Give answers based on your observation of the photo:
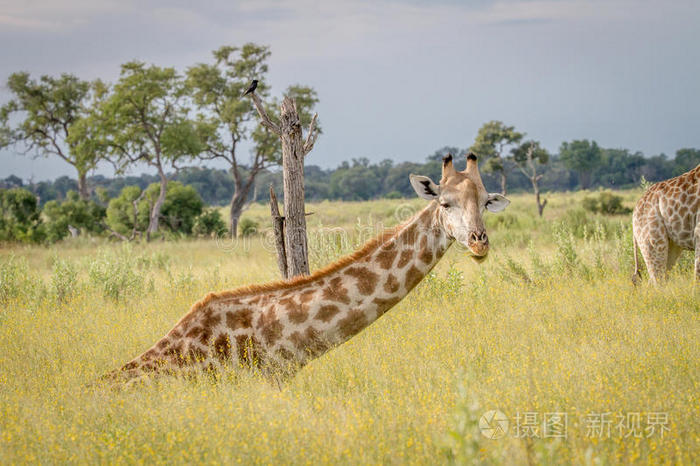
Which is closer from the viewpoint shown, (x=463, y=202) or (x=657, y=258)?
(x=463, y=202)

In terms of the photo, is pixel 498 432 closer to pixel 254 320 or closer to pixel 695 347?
pixel 254 320

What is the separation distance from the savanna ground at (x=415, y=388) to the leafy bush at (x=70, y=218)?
829 inches

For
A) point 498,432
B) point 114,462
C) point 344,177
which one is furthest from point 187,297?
point 344,177

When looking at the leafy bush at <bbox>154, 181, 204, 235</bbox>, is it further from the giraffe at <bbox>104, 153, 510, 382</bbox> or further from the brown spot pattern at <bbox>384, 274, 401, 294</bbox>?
the brown spot pattern at <bbox>384, 274, 401, 294</bbox>

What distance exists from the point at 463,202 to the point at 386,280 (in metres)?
1.06

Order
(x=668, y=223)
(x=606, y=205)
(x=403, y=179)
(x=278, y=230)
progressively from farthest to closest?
(x=403, y=179) → (x=606, y=205) → (x=668, y=223) → (x=278, y=230)

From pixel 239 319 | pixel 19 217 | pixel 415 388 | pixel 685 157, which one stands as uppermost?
pixel 685 157

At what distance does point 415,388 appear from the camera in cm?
539

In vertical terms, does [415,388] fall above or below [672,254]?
below

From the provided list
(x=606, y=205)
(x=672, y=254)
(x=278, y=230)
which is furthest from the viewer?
(x=606, y=205)

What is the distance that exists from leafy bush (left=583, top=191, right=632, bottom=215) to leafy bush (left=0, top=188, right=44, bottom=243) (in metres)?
29.0

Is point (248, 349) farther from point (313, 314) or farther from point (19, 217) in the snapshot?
point (19, 217)

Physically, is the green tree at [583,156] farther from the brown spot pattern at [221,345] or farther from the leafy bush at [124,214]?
the brown spot pattern at [221,345]

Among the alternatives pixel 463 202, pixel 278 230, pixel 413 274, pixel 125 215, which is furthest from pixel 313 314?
pixel 125 215
